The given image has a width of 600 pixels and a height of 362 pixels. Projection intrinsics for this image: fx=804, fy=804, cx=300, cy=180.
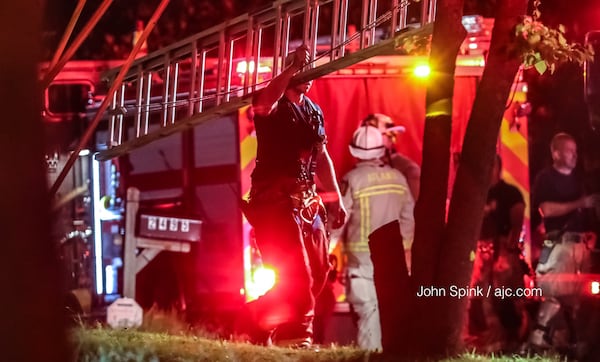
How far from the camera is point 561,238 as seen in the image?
22.4ft

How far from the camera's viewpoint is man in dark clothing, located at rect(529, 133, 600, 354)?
267 inches

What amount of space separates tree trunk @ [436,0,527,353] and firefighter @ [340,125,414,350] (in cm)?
73

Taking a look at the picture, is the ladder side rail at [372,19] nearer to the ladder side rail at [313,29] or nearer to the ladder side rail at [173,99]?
the ladder side rail at [313,29]

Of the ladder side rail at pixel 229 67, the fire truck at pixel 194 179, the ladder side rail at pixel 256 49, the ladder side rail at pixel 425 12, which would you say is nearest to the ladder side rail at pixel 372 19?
the fire truck at pixel 194 179

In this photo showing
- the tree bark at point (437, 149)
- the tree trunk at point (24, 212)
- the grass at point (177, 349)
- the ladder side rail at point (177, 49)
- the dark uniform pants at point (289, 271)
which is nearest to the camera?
the tree trunk at point (24, 212)

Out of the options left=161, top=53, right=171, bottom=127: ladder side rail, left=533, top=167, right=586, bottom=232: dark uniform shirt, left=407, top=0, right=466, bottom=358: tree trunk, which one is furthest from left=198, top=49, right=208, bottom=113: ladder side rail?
left=533, top=167, right=586, bottom=232: dark uniform shirt

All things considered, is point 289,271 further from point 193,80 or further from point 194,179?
point 193,80

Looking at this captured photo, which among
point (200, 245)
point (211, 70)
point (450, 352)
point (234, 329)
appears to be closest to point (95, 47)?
point (211, 70)

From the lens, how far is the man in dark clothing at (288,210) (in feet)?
21.2

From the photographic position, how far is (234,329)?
6516 mm

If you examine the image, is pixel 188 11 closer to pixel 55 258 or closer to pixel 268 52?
pixel 268 52

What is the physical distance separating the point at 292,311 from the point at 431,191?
1.51m

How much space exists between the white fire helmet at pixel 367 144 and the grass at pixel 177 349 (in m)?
1.59

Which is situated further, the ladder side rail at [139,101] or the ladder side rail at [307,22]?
the ladder side rail at [139,101]
